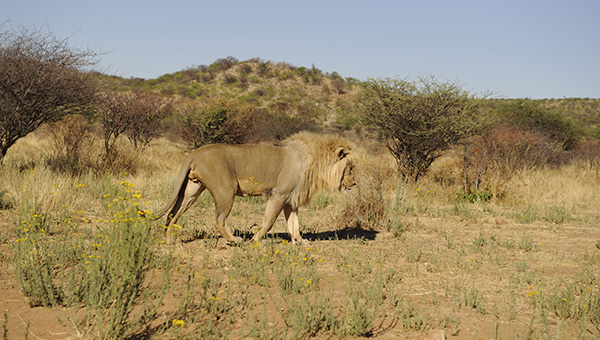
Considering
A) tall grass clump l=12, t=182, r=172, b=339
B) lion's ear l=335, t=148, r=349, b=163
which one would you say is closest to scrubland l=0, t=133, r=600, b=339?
tall grass clump l=12, t=182, r=172, b=339

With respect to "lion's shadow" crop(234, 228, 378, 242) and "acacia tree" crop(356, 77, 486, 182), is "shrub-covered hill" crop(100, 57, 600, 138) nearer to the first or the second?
"acacia tree" crop(356, 77, 486, 182)

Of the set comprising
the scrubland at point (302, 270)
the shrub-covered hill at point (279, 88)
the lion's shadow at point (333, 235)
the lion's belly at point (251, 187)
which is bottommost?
the lion's shadow at point (333, 235)

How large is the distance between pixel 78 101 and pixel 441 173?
1182cm

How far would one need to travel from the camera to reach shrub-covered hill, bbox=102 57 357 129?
171 feet

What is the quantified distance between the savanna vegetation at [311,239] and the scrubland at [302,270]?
3cm

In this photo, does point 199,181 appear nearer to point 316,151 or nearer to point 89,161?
point 316,151

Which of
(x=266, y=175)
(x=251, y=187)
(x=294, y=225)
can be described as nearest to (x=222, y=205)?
(x=251, y=187)

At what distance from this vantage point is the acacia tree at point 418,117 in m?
15.0

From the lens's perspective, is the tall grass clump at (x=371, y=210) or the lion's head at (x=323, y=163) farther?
the tall grass clump at (x=371, y=210)

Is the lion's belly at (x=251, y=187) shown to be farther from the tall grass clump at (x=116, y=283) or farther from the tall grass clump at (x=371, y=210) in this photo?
the tall grass clump at (x=371, y=210)

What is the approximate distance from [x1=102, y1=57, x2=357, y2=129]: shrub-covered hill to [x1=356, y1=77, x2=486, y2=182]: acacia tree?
31556 millimetres

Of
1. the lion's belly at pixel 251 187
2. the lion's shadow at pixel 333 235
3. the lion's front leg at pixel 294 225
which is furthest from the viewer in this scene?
the lion's shadow at pixel 333 235

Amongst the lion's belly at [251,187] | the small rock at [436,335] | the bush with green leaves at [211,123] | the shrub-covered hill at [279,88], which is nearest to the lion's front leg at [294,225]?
the lion's belly at [251,187]

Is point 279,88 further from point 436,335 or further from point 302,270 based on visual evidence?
point 436,335
